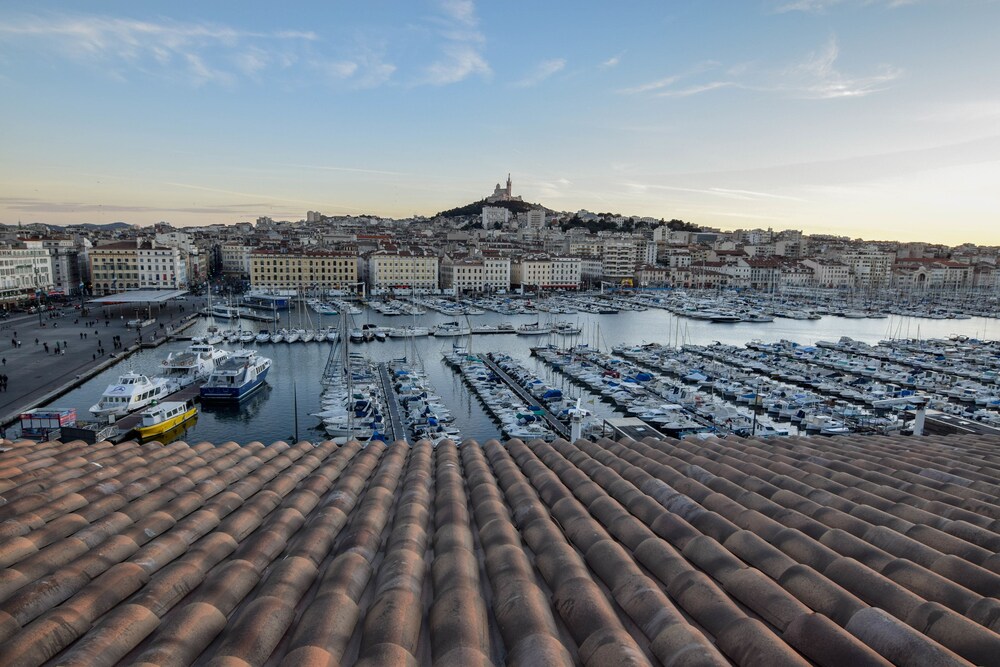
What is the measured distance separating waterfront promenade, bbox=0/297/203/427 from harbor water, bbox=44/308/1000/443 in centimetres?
71

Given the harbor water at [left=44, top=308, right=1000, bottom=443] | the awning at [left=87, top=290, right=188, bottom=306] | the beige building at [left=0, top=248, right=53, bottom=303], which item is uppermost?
the beige building at [left=0, top=248, right=53, bottom=303]

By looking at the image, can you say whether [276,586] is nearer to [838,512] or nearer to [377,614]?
[377,614]

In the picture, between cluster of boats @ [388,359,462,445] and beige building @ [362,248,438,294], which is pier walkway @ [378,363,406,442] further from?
beige building @ [362,248,438,294]

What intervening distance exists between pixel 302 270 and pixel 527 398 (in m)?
39.7

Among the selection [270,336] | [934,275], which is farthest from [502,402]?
[934,275]

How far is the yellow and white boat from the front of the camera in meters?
14.3

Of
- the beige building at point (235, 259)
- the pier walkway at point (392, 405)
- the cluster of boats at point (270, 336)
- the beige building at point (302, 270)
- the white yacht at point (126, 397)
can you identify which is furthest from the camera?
the beige building at point (235, 259)

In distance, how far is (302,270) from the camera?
52.7 m

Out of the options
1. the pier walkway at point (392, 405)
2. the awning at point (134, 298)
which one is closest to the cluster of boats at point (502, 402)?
the pier walkway at point (392, 405)

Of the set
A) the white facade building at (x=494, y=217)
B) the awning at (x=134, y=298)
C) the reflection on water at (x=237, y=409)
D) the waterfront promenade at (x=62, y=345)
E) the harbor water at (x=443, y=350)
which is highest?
the white facade building at (x=494, y=217)

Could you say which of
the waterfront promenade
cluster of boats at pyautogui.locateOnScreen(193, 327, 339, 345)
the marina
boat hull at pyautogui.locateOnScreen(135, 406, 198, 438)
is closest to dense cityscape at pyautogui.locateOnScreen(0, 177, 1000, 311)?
the waterfront promenade

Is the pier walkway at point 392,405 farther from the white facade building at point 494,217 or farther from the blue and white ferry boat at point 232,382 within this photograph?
the white facade building at point 494,217

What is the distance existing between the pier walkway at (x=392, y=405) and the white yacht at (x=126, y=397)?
21.9 feet

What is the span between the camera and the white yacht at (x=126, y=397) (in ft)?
49.4
